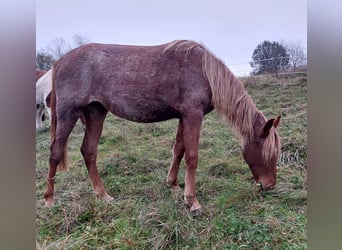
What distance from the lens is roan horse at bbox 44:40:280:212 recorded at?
1926 mm

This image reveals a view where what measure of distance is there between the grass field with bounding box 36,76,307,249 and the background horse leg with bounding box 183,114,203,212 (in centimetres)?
3

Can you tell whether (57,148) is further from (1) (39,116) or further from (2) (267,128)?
(2) (267,128)

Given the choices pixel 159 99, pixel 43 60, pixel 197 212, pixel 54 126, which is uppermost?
pixel 43 60

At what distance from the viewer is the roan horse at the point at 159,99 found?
193cm

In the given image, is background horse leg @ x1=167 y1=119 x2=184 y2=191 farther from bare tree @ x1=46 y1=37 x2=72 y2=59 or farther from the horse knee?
bare tree @ x1=46 y1=37 x2=72 y2=59

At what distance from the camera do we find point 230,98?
76.4 inches

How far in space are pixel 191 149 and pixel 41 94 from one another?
2.73 feet

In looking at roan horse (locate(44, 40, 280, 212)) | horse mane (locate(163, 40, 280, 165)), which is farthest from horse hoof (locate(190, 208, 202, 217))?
horse mane (locate(163, 40, 280, 165))

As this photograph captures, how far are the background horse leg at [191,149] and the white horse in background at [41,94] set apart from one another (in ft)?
2.43

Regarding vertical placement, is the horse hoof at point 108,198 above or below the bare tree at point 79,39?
below

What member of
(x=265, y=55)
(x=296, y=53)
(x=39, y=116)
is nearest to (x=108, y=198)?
(x=39, y=116)

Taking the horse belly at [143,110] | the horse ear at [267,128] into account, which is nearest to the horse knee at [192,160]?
the horse belly at [143,110]

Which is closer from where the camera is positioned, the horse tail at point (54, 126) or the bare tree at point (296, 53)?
the bare tree at point (296, 53)

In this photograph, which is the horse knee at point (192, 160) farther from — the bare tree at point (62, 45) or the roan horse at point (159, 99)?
the bare tree at point (62, 45)
